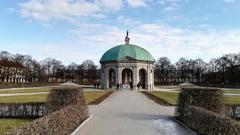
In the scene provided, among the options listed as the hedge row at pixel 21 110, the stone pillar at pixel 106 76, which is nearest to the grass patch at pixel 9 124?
the hedge row at pixel 21 110

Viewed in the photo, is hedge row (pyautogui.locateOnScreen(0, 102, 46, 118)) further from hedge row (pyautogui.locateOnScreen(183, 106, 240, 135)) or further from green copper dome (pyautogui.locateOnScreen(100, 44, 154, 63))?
green copper dome (pyautogui.locateOnScreen(100, 44, 154, 63))

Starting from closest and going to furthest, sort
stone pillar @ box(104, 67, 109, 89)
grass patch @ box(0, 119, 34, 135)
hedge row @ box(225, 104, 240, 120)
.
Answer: grass patch @ box(0, 119, 34, 135) → hedge row @ box(225, 104, 240, 120) → stone pillar @ box(104, 67, 109, 89)

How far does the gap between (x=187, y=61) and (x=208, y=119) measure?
11843cm

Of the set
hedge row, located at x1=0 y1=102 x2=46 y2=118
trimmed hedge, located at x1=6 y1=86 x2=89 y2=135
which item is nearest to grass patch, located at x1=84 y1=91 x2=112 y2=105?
hedge row, located at x1=0 y1=102 x2=46 y2=118

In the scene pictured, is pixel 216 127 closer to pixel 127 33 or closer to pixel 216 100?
pixel 216 100

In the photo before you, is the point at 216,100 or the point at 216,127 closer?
the point at 216,127

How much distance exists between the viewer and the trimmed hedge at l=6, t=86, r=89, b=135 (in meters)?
8.36

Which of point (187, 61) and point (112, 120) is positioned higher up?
point (187, 61)

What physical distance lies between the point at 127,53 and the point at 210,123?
61.3 meters

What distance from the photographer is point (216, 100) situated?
17.4 m

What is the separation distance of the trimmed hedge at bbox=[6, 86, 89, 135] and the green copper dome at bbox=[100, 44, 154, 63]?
52.9 m

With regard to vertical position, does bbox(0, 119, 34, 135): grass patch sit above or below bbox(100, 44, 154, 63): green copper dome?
below

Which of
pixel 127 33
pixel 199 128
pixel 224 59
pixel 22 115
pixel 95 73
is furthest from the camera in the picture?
pixel 95 73

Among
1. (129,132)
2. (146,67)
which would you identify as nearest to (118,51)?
(146,67)
